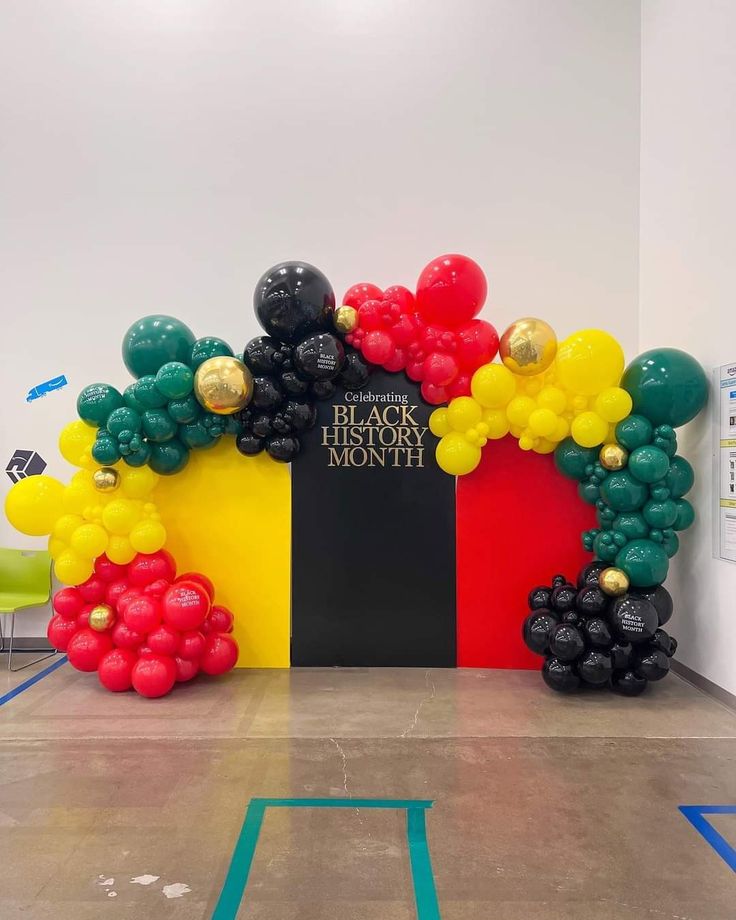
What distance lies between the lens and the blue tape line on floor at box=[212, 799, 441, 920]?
194 centimetres

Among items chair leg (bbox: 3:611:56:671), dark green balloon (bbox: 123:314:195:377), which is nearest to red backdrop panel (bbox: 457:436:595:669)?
dark green balloon (bbox: 123:314:195:377)

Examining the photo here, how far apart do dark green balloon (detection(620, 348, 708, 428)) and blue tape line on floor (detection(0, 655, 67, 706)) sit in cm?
390

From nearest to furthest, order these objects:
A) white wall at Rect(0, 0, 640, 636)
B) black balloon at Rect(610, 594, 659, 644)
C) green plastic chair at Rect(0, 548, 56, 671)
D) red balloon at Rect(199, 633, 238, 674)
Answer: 1. black balloon at Rect(610, 594, 659, 644)
2. red balloon at Rect(199, 633, 238, 674)
3. green plastic chair at Rect(0, 548, 56, 671)
4. white wall at Rect(0, 0, 640, 636)

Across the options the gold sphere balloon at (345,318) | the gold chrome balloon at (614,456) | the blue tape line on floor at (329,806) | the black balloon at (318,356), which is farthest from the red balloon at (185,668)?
the gold chrome balloon at (614,456)

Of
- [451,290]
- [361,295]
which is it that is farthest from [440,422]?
[361,295]

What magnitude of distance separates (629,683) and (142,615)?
2711 millimetres

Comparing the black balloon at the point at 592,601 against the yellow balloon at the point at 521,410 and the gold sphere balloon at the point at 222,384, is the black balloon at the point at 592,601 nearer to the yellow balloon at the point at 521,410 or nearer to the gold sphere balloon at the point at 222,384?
the yellow balloon at the point at 521,410

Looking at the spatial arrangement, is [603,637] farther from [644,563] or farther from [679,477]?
[679,477]

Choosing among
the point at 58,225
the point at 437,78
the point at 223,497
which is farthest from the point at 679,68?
the point at 58,225

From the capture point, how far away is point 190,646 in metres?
3.68

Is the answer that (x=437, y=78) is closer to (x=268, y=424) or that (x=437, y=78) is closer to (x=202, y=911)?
(x=268, y=424)

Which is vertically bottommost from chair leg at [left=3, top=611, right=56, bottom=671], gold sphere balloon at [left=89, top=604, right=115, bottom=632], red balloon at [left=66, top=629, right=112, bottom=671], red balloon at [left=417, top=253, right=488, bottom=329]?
chair leg at [left=3, top=611, right=56, bottom=671]

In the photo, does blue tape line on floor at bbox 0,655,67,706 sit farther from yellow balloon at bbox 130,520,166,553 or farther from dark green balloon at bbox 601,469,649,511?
dark green balloon at bbox 601,469,649,511

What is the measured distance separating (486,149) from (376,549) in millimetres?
2975
